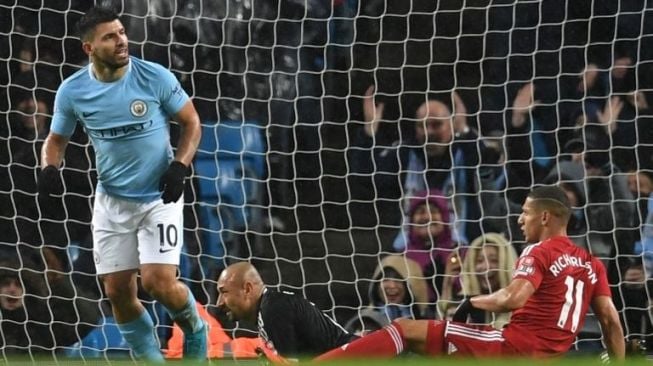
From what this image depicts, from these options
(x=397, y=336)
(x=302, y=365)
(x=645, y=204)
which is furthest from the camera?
(x=645, y=204)

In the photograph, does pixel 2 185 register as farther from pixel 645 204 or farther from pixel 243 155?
pixel 645 204

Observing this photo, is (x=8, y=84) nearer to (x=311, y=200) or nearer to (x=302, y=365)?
(x=311, y=200)

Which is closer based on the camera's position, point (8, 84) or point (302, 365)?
point (302, 365)

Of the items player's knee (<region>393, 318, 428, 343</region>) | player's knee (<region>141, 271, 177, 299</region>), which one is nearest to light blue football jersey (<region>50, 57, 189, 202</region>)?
player's knee (<region>141, 271, 177, 299</region>)

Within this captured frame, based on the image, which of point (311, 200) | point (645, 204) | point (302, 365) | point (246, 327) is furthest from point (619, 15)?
point (302, 365)

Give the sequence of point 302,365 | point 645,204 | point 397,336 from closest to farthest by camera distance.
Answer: point 302,365 → point 397,336 → point 645,204

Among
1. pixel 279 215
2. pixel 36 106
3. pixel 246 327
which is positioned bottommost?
pixel 246 327

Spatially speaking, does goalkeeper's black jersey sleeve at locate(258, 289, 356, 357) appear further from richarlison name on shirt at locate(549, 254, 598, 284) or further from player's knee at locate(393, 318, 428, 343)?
richarlison name on shirt at locate(549, 254, 598, 284)

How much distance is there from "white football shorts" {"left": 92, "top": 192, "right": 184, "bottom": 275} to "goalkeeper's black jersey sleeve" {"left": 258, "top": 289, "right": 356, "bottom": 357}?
459 millimetres

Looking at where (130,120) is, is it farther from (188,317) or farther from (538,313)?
(538,313)

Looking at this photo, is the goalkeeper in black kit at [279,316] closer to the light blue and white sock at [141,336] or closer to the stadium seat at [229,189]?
the light blue and white sock at [141,336]

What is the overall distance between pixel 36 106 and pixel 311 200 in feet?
5.10

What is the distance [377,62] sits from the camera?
9047 millimetres

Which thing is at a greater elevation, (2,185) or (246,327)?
(2,185)
